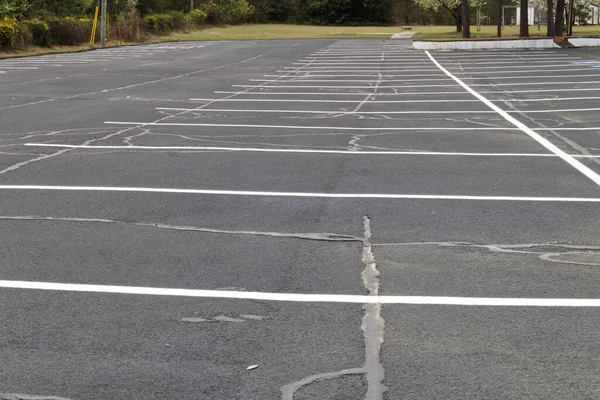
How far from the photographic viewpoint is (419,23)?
3885 inches

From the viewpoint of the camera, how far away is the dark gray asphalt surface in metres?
4.72

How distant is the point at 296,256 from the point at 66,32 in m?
45.6

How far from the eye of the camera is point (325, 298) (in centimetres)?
596

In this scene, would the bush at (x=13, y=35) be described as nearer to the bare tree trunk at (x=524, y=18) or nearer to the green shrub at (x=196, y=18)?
the bare tree trunk at (x=524, y=18)

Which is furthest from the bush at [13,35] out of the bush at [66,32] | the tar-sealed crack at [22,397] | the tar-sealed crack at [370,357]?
the tar-sealed crack at [22,397]

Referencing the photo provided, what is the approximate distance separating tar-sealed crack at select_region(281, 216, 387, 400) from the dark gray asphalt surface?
0.05 feet

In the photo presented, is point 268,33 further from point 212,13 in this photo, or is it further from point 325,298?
point 325,298

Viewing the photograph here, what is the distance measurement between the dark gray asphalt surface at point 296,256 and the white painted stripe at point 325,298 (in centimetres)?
8

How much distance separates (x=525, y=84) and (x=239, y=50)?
25126mm

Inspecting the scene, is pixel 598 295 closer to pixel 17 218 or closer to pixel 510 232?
pixel 510 232

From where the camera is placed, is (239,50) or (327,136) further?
(239,50)

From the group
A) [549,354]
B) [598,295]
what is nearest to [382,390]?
[549,354]

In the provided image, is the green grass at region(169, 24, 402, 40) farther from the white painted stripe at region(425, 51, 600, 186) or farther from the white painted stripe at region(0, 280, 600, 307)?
the white painted stripe at region(0, 280, 600, 307)

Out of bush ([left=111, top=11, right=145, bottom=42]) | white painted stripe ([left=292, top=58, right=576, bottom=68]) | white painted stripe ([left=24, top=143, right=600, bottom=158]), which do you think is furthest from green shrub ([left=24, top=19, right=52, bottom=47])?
white painted stripe ([left=24, top=143, right=600, bottom=158])
